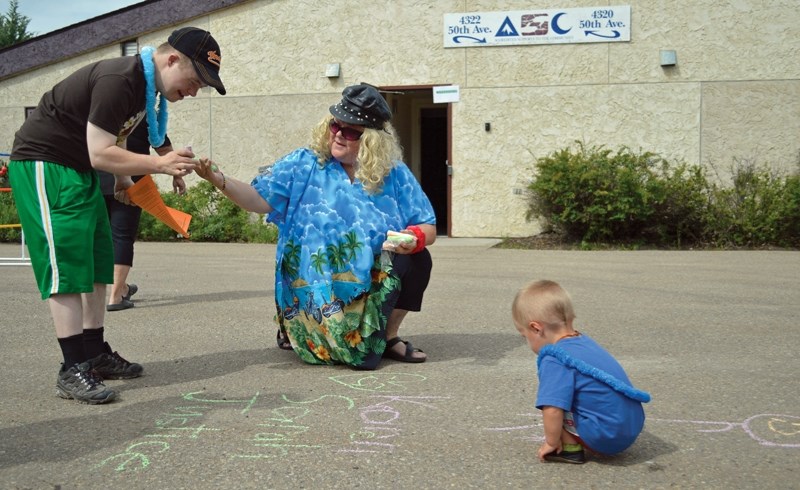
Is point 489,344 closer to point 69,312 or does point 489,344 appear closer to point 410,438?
point 410,438

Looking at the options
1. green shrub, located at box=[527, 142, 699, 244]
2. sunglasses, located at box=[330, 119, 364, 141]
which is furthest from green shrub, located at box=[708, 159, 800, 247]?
sunglasses, located at box=[330, 119, 364, 141]

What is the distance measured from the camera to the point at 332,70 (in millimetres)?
14531

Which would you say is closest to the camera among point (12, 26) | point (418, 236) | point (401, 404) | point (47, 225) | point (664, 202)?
point (47, 225)

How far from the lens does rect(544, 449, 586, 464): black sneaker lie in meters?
3.16

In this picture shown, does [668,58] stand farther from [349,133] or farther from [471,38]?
[349,133]

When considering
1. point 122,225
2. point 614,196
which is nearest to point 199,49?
→ point 122,225

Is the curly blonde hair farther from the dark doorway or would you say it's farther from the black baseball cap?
the dark doorway

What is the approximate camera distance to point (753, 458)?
10.5 feet

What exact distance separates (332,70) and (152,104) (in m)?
10.7

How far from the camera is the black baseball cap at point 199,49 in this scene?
4.00 m

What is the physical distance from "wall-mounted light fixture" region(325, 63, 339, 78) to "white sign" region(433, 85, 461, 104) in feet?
5.65

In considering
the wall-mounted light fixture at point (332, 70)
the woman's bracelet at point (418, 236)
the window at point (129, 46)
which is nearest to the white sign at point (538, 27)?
the wall-mounted light fixture at point (332, 70)

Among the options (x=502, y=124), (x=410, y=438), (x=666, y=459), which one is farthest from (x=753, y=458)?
(x=502, y=124)

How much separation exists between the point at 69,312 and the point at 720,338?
13.2 ft
